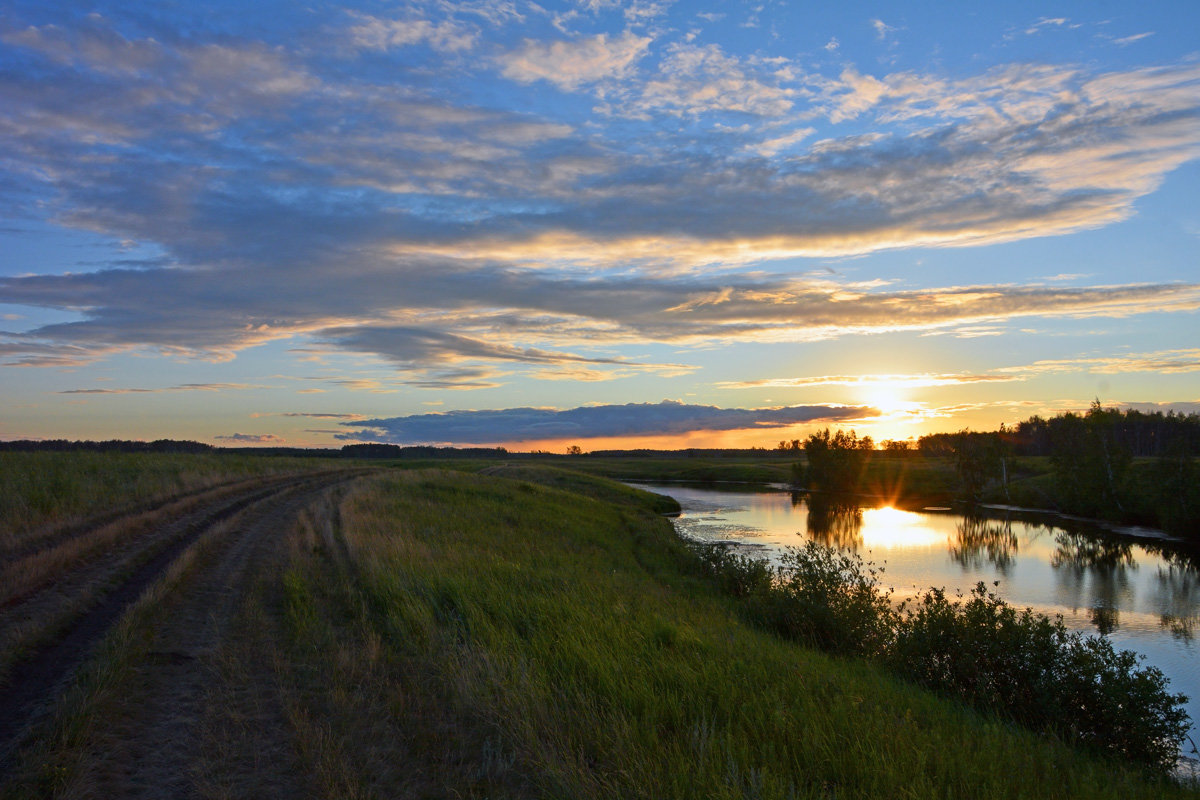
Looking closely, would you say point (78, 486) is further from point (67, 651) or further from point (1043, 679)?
point (1043, 679)

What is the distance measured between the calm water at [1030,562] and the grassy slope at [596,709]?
9820mm

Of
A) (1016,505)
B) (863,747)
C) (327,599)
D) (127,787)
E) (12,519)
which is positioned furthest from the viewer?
(1016,505)

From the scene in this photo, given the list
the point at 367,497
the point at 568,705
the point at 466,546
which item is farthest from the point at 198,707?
the point at 367,497

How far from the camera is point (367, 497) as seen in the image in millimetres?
29219

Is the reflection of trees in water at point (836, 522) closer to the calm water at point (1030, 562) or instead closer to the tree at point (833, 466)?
the calm water at point (1030, 562)

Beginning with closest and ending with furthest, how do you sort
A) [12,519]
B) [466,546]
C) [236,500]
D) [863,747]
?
[863,747] → [12,519] → [466,546] → [236,500]

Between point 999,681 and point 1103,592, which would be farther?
point 1103,592

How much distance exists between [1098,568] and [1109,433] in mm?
34984

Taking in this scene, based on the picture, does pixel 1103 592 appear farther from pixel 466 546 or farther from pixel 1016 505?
pixel 1016 505

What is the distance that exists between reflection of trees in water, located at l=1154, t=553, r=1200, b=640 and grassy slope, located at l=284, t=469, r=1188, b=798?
18065mm

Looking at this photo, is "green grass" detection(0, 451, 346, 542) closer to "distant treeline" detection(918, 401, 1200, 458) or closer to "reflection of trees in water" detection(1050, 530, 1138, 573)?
"reflection of trees in water" detection(1050, 530, 1138, 573)

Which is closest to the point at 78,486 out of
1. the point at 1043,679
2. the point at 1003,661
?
the point at 1003,661

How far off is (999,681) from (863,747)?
7949 millimetres

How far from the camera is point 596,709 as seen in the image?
6.88 metres
